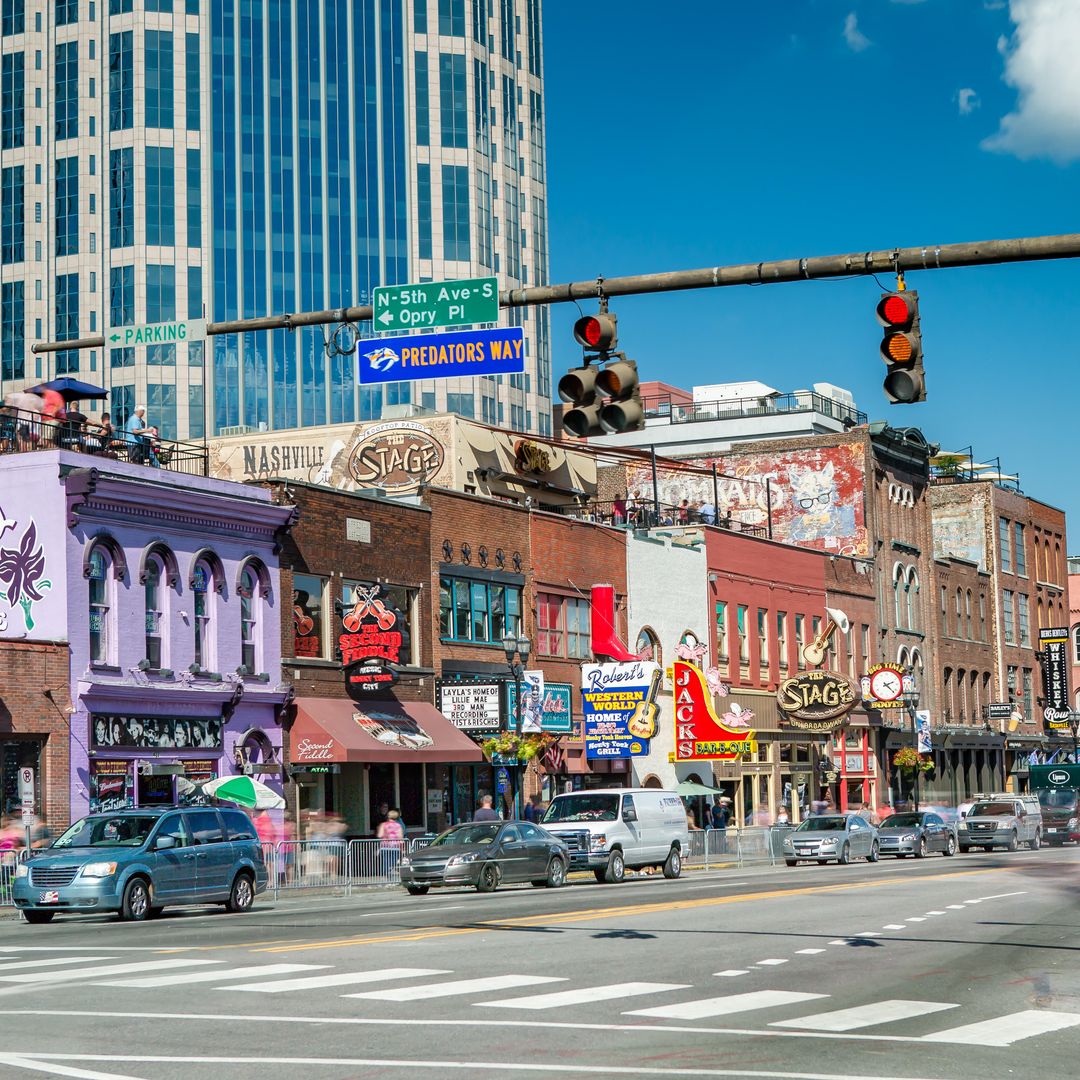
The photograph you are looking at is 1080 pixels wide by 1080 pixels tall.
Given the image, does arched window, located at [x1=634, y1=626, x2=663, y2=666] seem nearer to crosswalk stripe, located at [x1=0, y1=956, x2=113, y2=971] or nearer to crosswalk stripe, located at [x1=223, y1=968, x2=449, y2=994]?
crosswalk stripe, located at [x1=0, y1=956, x2=113, y2=971]

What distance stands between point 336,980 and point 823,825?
33846 millimetres

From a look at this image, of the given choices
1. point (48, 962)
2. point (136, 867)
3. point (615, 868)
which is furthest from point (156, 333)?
point (615, 868)

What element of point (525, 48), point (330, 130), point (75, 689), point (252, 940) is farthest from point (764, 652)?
point (525, 48)

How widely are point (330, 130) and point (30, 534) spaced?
9052cm

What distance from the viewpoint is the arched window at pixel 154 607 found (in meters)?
38.2

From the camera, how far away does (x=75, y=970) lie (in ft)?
61.9

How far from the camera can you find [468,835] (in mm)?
35250

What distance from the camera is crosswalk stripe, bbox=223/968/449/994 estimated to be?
16891mm

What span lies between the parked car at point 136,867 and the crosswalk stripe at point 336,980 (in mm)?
9753

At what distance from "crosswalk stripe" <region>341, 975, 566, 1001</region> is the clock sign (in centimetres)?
5378

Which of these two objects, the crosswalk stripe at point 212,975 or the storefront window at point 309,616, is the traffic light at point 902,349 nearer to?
the crosswalk stripe at point 212,975

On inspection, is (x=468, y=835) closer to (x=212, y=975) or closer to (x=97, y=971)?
(x=97, y=971)

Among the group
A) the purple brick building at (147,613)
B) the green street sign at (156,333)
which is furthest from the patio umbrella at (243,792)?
the green street sign at (156,333)

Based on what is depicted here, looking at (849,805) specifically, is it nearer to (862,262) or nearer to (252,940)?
(252,940)
